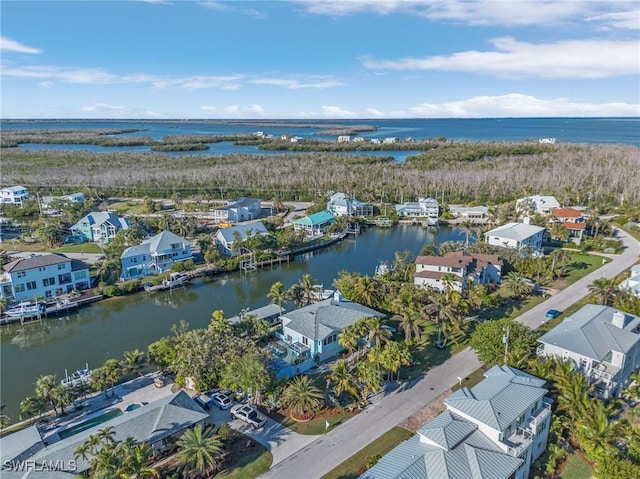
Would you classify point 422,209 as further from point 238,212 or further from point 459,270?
point 459,270

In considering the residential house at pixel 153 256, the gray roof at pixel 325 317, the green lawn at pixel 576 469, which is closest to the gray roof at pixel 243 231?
the residential house at pixel 153 256

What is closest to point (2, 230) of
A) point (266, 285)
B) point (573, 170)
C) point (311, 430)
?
point (266, 285)

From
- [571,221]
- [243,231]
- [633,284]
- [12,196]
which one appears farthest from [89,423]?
[12,196]

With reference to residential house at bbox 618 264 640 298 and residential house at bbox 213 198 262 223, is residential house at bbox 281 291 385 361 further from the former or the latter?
residential house at bbox 213 198 262 223

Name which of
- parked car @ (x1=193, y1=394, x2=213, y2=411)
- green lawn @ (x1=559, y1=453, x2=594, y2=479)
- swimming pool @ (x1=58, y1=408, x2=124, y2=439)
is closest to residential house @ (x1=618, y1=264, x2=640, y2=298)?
green lawn @ (x1=559, y1=453, x2=594, y2=479)

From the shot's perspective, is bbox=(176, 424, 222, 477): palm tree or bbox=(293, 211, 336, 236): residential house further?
bbox=(293, 211, 336, 236): residential house

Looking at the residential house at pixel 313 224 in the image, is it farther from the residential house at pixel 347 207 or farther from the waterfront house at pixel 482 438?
the waterfront house at pixel 482 438

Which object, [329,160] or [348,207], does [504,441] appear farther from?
[329,160]

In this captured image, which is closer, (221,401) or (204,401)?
(221,401)
